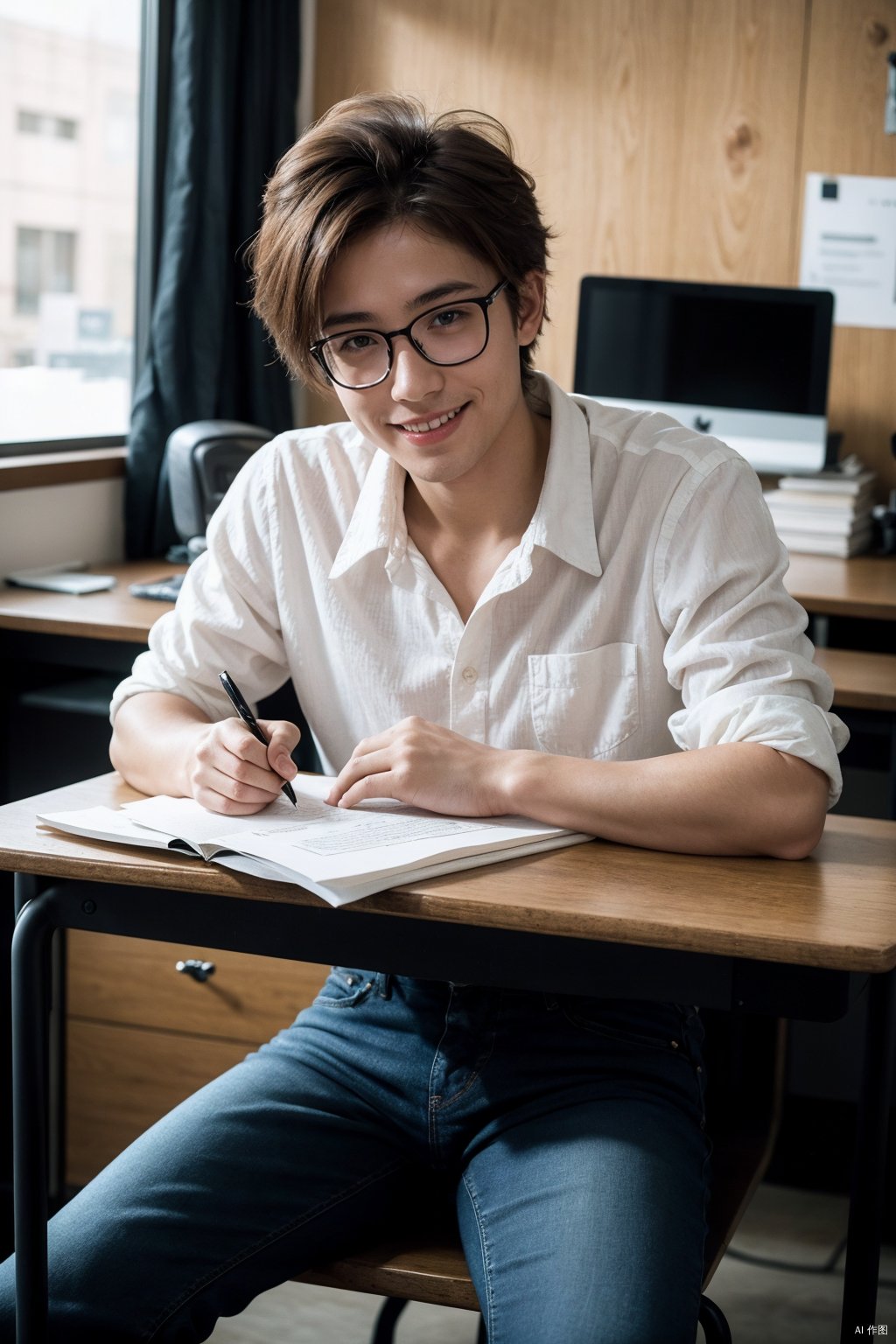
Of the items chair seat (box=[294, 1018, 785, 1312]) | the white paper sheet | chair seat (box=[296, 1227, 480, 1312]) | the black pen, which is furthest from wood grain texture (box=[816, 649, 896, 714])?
the white paper sheet

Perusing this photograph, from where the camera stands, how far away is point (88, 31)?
2.91 meters

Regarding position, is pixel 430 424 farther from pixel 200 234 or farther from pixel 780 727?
pixel 200 234

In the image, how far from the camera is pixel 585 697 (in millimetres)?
1442

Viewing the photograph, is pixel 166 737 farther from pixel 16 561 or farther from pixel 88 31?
pixel 88 31

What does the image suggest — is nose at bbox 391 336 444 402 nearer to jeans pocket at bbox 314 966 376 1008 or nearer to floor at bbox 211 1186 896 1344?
jeans pocket at bbox 314 966 376 1008

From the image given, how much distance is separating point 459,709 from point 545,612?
0.13 metres

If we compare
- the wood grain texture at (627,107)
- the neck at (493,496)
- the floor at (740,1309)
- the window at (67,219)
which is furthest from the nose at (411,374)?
the wood grain texture at (627,107)

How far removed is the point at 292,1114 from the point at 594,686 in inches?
19.2

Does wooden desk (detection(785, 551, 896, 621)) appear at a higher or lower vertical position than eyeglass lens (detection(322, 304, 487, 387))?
lower

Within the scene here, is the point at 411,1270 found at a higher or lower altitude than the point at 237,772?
lower

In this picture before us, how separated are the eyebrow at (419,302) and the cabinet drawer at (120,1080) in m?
1.18

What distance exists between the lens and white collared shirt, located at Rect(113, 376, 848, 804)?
1.34 m

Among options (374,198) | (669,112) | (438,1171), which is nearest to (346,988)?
(438,1171)

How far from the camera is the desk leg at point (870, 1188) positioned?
3.86 ft
